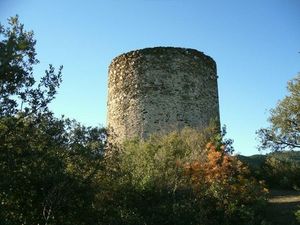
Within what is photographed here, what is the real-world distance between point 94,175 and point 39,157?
74.1 inches

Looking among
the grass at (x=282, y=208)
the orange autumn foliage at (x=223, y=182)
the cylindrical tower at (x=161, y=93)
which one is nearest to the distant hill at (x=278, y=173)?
the grass at (x=282, y=208)

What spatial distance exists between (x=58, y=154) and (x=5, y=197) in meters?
1.46

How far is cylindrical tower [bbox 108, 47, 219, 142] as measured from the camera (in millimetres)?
16422

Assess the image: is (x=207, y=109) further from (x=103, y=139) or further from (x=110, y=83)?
(x=103, y=139)

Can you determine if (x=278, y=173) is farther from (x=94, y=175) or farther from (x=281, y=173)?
(x=94, y=175)

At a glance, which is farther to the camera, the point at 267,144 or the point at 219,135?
the point at 267,144

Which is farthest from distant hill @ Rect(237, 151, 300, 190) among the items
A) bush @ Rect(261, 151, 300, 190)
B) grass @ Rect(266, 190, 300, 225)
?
grass @ Rect(266, 190, 300, 225)

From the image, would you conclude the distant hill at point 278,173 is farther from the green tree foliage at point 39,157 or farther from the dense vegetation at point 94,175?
the green tree foliage at point 39,157

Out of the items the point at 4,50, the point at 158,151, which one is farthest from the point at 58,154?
the point at 158,151

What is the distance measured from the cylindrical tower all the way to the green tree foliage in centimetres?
602

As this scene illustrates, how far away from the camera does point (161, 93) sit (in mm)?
16562

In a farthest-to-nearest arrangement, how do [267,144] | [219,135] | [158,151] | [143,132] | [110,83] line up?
1. [267,144]
2. [110,83]
3. [143,132]
4. [219,135]
5. [158,151]

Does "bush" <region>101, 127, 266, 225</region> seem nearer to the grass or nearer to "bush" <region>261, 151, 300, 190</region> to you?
the grass

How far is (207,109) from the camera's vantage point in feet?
55.9
